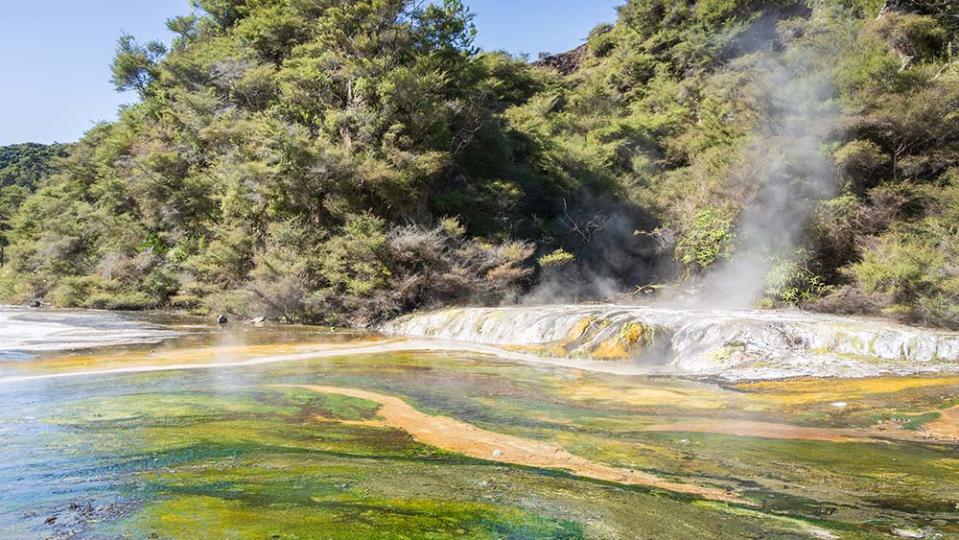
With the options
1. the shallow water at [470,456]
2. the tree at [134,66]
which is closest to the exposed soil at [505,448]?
the shallow water at [470,456]

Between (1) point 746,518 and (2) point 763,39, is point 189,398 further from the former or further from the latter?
(2) point 763,39

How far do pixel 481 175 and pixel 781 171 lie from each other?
13091 mm

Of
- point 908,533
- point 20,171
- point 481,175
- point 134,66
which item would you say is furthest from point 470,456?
point 20,171

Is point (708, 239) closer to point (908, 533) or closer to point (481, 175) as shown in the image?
point (481, 175)

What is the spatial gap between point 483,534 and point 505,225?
21974 millimetres

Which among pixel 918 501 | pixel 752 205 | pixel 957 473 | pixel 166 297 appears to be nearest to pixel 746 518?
pixel 918 501

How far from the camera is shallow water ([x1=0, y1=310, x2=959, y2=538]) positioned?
391 centimetres

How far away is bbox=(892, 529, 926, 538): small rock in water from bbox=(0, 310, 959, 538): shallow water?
0.05 ft

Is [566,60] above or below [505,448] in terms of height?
above

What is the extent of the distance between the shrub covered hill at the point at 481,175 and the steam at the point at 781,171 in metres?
0.07

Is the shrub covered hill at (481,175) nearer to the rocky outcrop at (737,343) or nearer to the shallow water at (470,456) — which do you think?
the rocky outcrop at (737,343)

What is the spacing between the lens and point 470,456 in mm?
5832

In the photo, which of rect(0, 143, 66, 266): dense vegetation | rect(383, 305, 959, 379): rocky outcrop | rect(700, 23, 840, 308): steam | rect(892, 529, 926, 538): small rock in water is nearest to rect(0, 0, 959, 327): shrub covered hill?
rect(700, 23, 840, 308): steam

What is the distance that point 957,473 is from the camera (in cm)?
514
